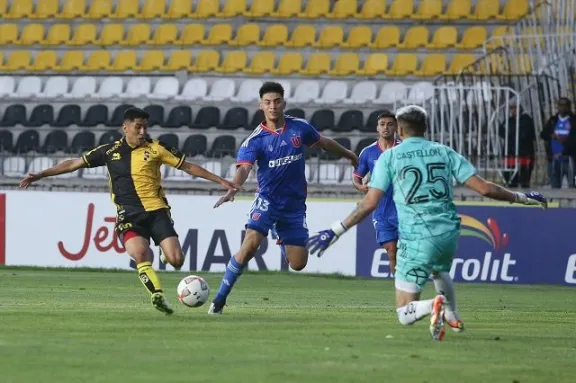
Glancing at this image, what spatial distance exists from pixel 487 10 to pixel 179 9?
7472mm

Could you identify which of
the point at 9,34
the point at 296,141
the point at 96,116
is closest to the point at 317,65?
the point at 96,116

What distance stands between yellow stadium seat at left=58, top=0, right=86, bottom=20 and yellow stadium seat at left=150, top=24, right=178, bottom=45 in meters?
2.35

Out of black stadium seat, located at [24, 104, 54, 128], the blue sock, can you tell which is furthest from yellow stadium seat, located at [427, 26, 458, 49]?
the blue sock

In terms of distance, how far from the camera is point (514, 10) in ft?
106

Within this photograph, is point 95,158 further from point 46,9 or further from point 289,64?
point 46,9

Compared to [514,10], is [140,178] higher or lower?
lower

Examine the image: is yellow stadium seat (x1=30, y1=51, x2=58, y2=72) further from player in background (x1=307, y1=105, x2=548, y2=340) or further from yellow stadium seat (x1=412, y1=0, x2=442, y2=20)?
player in background (x1=307, y1=105, x2=548, y2=340)

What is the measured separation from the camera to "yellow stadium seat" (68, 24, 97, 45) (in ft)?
112

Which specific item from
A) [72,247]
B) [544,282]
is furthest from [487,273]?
[72,247]

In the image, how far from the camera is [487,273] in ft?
75.8

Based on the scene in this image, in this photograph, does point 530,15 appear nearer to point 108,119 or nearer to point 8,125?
point 108,119

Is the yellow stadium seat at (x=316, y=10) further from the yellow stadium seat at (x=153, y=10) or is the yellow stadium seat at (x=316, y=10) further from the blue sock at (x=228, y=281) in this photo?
the blue sock at (x=228, y=281)

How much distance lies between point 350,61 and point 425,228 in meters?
21.4

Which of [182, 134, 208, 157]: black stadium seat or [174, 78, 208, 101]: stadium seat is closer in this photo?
[182, 134, 208, 157]: black stadium seat
